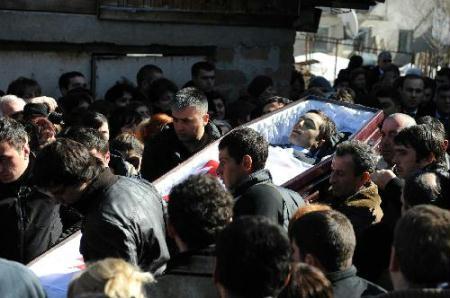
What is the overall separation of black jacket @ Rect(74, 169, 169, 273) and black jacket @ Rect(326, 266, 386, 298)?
962 millimetres

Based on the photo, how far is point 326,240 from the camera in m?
3.50

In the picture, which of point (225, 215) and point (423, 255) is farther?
point (225, 215)

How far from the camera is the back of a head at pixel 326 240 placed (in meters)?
3.50

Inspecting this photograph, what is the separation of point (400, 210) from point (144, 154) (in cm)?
223

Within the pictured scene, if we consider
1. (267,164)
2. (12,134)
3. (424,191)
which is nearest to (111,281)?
(424,191)

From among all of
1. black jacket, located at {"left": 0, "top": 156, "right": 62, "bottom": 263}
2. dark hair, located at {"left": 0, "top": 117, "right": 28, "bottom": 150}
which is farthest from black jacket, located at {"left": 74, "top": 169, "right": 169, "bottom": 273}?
dark hair, located at {"left": 0, "top": 117, "right": 28, "bottom": 150}

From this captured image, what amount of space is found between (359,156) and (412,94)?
4.57 metres

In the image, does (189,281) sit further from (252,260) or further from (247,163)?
(247,163)

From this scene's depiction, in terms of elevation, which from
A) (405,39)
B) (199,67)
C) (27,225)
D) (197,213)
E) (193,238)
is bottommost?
(405,39)

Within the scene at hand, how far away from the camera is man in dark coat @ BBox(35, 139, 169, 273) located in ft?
12.8

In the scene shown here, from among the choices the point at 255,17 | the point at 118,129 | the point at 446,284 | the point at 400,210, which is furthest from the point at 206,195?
the point at 255,17

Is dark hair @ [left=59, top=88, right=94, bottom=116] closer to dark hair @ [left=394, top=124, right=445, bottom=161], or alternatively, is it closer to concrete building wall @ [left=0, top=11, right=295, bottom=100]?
concrete building wall @ [left=0, top=11, right=295, bottom=100]

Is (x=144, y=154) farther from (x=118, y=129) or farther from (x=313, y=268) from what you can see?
(x=313, y=268)

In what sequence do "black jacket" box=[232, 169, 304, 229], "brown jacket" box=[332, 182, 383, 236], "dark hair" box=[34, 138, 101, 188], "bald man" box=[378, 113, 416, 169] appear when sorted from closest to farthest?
"dark hair" box=[34, 138, 101, 188] → "black jacket" box=[232, 169, 304, 229] → "brown jacket" box=[332, 182, 383, 236] → "bald man" box=[378, 113, 416, 169]
